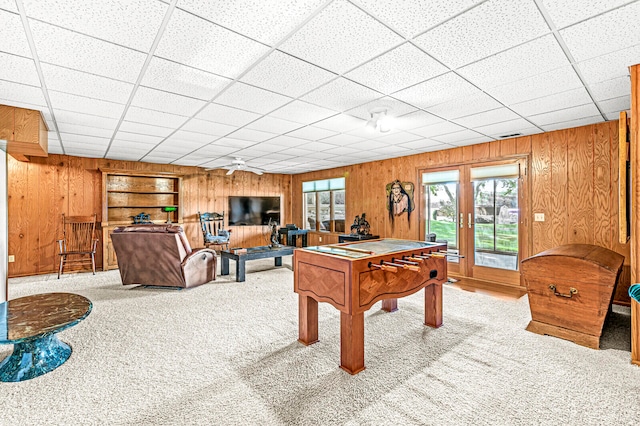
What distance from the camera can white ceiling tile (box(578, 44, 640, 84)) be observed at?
2.13 meters

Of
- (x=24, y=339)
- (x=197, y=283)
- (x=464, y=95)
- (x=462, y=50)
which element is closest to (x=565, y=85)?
(x=464, y=95)

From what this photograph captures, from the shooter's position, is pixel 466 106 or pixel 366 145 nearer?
pixel 466 106

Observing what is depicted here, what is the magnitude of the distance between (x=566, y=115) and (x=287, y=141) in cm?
370

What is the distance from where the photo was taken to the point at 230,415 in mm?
1787

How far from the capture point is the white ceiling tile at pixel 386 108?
3.07 meters

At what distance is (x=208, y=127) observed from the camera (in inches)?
158

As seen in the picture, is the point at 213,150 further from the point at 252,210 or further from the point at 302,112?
the point at 252,210

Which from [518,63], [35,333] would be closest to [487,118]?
[518,63]

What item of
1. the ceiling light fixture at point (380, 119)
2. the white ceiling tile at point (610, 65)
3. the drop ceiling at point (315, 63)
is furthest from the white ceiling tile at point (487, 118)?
the ceiling light fixture at point (380, 119)

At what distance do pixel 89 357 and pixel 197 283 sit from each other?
7.01ft

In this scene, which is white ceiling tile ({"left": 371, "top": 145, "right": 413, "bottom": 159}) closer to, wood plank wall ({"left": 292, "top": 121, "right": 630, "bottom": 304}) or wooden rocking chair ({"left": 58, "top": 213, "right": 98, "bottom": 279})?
wood plank wall ({"left": 292, "top": 121, "right": 630, "bottom": 304})

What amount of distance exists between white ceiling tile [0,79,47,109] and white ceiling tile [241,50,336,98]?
1955 mm

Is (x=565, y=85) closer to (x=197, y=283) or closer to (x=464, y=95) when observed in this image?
(x=464, y=95)

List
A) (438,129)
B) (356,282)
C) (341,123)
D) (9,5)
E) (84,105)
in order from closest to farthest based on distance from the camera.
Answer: (9,5) < (356,282) < (84,105) < (341,123) < (438,129)
